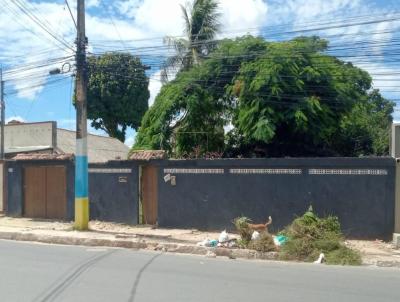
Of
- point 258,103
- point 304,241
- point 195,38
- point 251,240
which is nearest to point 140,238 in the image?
point 251,240

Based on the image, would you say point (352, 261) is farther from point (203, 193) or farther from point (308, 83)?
point (308, 83)

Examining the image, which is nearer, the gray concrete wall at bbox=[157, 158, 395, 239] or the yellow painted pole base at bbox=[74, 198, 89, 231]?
the gray concrete wall at bbox=[157, 158, 395, 239]

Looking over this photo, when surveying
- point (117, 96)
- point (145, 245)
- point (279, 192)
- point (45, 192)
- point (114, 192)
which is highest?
point (117, 96)

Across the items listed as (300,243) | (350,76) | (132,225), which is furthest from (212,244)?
(350,76)

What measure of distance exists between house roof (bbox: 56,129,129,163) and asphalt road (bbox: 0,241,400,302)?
74.5 feet

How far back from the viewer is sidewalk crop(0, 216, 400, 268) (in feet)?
40.7

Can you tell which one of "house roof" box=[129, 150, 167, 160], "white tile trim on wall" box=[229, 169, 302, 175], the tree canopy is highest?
the tree canopy

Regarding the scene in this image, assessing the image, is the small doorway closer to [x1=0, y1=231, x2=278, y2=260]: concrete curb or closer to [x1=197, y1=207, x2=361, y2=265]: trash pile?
[x1=0, y1=231, x2=278, y2=260]: concrete curb

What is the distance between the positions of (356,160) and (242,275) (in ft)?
17.8

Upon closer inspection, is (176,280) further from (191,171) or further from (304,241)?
(191,171)

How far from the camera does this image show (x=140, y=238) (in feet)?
48.4

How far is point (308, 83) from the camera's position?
23.3 m

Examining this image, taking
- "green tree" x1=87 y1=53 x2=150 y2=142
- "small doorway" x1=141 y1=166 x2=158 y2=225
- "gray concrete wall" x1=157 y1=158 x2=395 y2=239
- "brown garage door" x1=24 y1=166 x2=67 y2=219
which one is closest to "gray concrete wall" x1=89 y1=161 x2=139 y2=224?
"small doorway" x1=141 y1=166 x2=158 y2=225

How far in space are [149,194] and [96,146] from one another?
22119 mm
